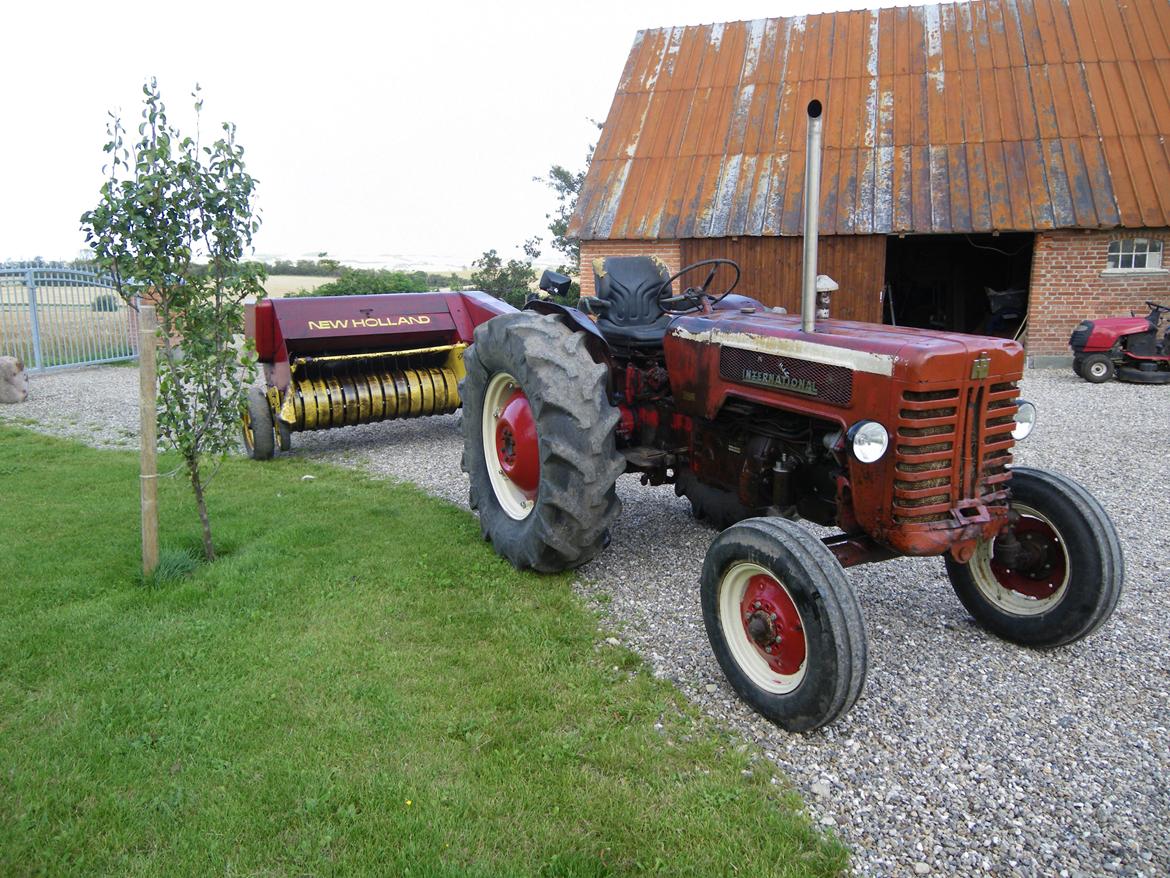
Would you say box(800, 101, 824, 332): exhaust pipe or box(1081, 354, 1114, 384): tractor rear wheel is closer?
box(800, 101, 824, 332): exhaust pipe

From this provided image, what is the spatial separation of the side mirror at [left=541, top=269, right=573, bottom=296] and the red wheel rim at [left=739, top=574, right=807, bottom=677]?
265cm

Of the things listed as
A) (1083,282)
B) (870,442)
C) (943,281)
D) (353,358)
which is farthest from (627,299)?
(943,281)

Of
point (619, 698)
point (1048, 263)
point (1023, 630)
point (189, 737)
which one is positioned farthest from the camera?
point (1048, 263)

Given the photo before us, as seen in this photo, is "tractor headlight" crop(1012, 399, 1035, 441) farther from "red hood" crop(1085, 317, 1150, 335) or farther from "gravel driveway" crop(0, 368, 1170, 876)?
"red hood" crop(1085, 317, 1150, 335)

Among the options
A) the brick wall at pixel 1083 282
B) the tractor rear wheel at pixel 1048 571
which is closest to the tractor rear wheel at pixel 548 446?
the tractor rear wheel at pixel 1048 571

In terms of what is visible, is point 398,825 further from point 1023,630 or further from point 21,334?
point 21,334

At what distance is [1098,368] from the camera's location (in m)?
11.0

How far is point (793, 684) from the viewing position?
2990 millimetres

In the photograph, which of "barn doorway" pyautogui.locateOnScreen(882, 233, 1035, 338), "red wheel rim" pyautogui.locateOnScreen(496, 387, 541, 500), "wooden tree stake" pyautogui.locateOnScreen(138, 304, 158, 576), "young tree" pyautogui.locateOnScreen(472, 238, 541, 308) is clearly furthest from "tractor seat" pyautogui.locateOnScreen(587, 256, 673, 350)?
"young tree" pyautogui.locateOnScreen(472, 238, 541, 308)

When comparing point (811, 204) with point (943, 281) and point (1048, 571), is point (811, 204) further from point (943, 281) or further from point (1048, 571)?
point (943, 281)

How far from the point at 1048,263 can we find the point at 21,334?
1556cm

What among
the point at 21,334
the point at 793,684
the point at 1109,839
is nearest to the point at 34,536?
the point at 793,684

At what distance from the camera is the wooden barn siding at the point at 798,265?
1259cm

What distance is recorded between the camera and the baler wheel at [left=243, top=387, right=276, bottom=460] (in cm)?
725
